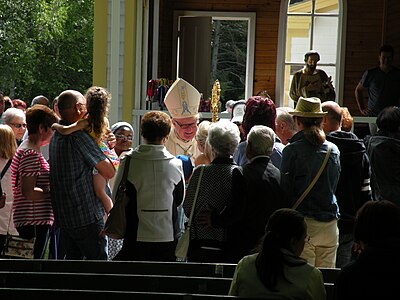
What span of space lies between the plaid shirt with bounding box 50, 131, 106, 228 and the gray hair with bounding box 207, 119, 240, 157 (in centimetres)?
86

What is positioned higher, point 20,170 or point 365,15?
point 365,15

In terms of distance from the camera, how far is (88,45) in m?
35.9

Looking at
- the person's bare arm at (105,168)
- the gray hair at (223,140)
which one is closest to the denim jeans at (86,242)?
the person's bare arm at (105,168)

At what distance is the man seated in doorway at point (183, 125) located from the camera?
7355mm

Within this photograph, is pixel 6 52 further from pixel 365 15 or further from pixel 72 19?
pixel 365 15

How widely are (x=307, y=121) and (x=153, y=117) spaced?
1.08m

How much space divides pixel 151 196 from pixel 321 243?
1.21 m

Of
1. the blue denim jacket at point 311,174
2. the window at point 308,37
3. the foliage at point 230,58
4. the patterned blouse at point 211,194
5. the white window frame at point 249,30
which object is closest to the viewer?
the patterned blouse at point 211,194

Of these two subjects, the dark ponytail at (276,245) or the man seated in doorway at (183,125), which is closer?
the dark ponytail at (276,245)

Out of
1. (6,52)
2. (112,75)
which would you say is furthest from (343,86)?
(6,52)

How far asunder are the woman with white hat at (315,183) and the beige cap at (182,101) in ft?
5.99

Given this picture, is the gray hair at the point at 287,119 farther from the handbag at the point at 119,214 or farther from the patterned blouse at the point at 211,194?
the handbag at the point at 119,214

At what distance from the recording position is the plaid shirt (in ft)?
20.0

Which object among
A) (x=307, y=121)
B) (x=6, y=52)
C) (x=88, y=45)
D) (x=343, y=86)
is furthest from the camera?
(x=88, y=45)
